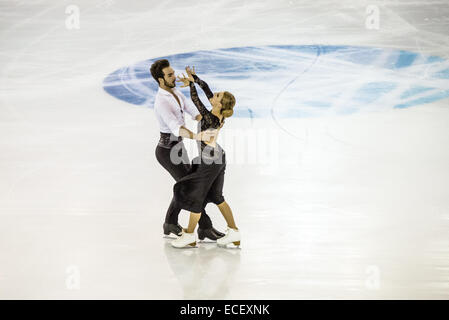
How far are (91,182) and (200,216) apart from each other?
158 cm

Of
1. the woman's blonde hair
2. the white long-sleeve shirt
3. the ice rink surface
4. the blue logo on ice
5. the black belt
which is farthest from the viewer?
the blue logo on ice

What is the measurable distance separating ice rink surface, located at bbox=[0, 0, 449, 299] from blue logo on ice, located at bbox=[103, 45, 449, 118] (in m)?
0.03

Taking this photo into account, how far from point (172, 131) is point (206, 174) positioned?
36 cm

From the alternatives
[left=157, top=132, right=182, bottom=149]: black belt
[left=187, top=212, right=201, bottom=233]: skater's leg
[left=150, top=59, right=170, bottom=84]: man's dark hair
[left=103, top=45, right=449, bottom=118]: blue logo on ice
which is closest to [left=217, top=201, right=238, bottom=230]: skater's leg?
[left=187, top=212, right=201, bottom=233]: skater's leg

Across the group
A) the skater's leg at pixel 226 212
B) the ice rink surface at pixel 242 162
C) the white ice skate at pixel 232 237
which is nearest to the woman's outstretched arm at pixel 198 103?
the skater's leg at pixel 226 212

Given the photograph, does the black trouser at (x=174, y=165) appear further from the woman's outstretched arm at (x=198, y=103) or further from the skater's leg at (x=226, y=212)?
the woman's outstretched arm at (x=198, y=103)

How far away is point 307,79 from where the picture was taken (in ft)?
24.6

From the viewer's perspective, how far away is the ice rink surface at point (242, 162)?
12.1 feet

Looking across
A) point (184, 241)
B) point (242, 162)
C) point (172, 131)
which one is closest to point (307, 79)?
point (242, 162)

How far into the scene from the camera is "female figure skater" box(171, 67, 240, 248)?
A: 13.0 ft

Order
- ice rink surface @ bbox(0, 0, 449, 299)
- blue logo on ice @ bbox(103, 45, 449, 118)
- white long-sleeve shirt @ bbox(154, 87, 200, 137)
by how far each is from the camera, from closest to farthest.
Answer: ice rink surface @ bbox(0, 0, 449, 299) → white long-sleeve shirt @ bbox(154, 87, 200, 137) → blue logo on ice @ bbox(103, 45, 449, 118)

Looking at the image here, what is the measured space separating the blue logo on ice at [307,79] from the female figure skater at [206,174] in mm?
2946

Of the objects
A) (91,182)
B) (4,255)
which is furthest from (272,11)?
(4,255)

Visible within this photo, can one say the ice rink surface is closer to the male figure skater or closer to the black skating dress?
the male figure skater
